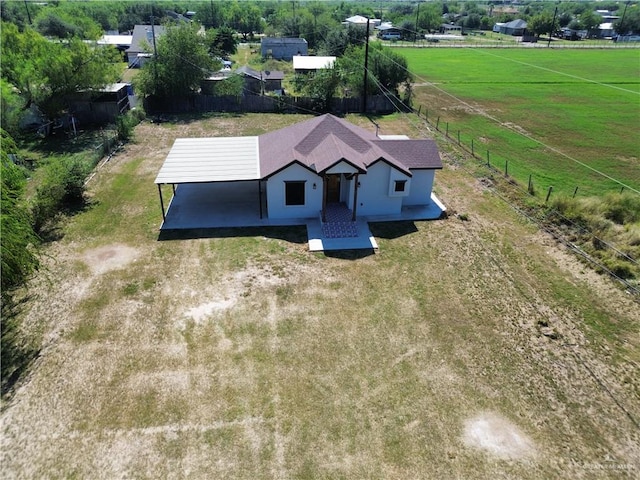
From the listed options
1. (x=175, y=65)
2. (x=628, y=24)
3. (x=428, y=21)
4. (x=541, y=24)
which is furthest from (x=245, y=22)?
(x=628, y=24)

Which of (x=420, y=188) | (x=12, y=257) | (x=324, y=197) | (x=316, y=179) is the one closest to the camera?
(x=12, y=257)

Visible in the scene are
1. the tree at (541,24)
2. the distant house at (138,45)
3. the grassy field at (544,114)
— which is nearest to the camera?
the grassy field at (544,114)

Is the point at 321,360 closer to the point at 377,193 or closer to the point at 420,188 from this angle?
the point at 377,193

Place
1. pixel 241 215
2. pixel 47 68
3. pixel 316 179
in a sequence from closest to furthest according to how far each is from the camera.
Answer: pixel 316 179 < pixel 241 215 < pixel 47 68

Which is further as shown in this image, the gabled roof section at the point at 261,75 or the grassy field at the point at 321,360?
the gabled roof section at the point at 261,75

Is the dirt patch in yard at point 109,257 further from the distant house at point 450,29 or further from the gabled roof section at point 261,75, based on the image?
the distant house at point 450,29

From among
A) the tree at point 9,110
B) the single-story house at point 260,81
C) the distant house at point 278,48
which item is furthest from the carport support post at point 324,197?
the distant house at point 278,48

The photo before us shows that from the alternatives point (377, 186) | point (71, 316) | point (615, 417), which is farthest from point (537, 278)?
point (71, 316)
